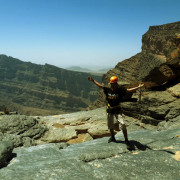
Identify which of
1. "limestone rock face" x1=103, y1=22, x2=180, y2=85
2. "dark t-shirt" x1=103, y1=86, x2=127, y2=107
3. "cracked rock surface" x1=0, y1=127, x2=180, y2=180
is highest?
"limestone rock face" x1=103, y1=22, x2=180, y2=85

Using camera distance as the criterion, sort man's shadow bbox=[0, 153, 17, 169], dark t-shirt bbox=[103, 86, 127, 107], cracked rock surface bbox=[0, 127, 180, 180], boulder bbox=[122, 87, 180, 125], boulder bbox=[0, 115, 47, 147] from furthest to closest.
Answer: boulder bbox=[122, 87, 180, 125], boulder bbox=[0, 115, 47, 147], dark t-shirt bbox=[103, 86, 127, 107], man's shadow bbox=[0, 153, 17, 169], cracked rock surface bbox=[0, 127, 180, 180]

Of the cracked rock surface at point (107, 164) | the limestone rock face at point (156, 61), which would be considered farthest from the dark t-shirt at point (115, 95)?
the limestone rock face at point (156, 61)

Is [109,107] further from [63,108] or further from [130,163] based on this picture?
[63,108]

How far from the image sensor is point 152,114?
13266mm

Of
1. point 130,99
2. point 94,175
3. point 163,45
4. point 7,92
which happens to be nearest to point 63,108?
point 7,92

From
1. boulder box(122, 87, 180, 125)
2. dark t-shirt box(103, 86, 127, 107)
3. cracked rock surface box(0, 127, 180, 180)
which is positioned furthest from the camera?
boulder box(122, 87, 180, 125)

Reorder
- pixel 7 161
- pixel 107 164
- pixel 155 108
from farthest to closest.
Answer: pixel 155 108, pixel 7 161, pixel 107 164

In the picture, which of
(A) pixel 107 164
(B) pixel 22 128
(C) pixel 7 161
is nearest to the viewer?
(A) pixel 107 164

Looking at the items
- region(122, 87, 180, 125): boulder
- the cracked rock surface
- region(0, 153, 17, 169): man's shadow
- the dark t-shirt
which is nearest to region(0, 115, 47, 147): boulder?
region(0, 153, 17, 169): man's shadow

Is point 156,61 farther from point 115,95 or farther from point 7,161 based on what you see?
point 7,161

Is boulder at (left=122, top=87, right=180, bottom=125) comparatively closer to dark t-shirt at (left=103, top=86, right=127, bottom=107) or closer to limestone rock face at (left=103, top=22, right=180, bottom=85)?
limestone rock face at (left=103, top=22, right=180, bottom=85)

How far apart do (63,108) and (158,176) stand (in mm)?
157376

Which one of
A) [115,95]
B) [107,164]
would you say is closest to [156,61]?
[115,95]

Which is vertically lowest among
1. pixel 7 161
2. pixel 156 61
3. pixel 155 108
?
pixel 7 161
